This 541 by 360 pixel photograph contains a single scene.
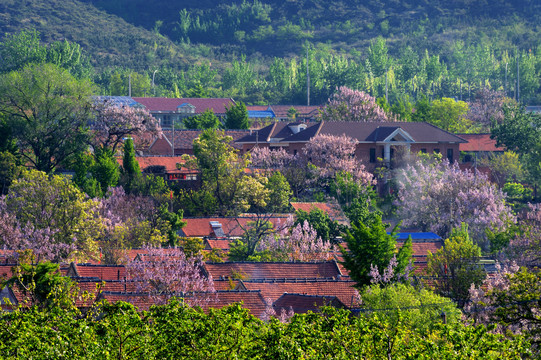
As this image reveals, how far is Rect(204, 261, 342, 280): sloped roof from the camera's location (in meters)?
50.0

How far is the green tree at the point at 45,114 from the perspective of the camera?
82500 mm

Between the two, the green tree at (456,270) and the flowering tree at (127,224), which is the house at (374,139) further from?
the green tree at (456,270)

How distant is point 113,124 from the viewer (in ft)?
292

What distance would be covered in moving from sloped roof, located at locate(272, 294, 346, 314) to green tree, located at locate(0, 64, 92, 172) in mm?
43429

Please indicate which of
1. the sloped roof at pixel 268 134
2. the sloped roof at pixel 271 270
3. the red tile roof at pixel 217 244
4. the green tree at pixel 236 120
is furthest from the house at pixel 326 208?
the green tree at pixel 236 120

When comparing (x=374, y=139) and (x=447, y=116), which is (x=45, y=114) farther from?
(x=447, y=116)

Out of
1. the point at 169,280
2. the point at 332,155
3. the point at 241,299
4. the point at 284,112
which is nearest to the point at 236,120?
the point at 332,155

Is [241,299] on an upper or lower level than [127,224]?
upper

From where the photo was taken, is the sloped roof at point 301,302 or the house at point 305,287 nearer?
the sloped roof at point 301,302

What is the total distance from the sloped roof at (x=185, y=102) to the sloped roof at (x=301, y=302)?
282 ft

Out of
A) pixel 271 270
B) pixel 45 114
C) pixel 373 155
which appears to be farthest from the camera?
Answer: pixel 373 155

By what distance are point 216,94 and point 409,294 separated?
4951 inches

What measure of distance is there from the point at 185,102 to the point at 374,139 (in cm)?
4752

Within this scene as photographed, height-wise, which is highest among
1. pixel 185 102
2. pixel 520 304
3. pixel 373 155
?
pixel 520 304
